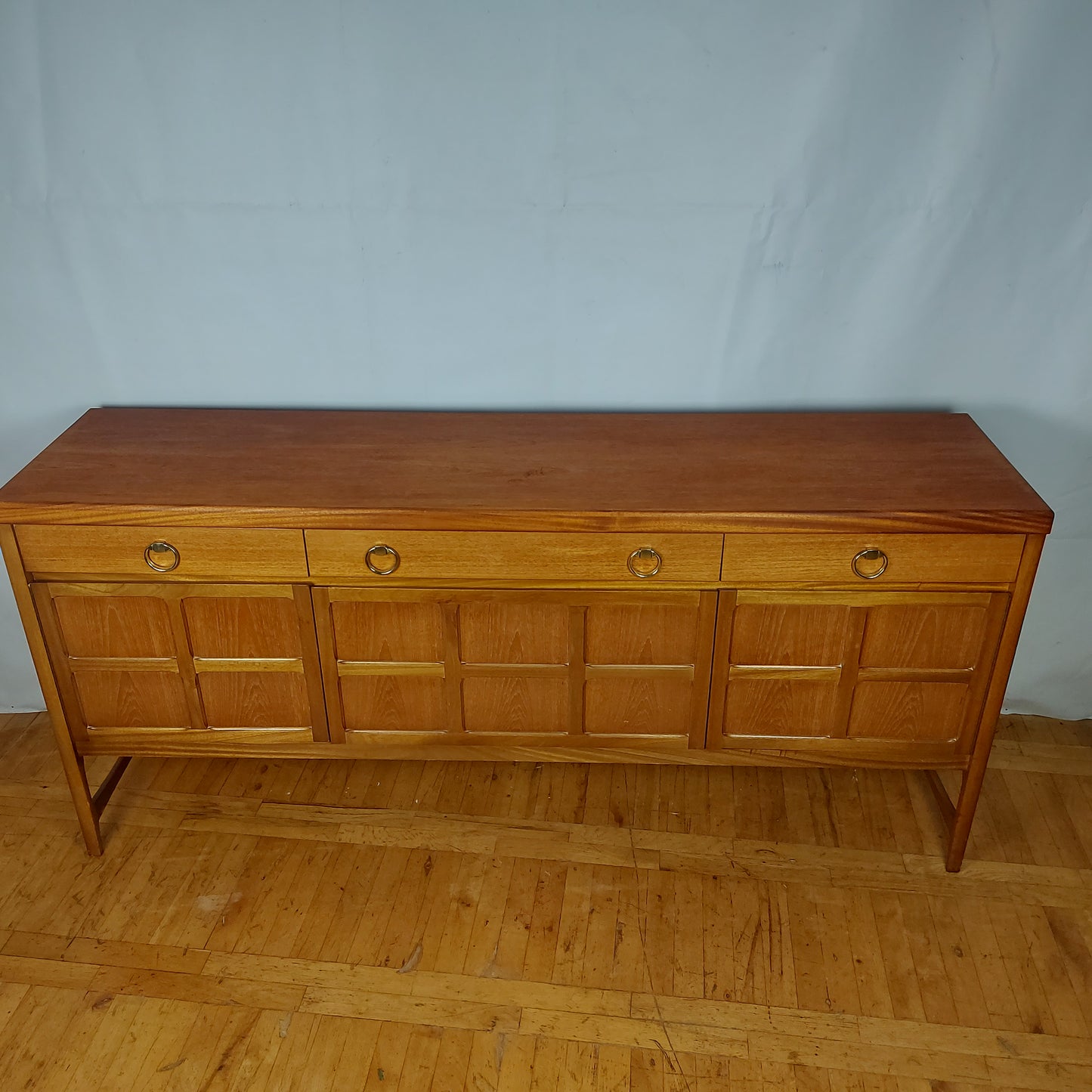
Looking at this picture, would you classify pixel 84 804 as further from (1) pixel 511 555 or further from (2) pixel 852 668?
(2) pixel 852 668

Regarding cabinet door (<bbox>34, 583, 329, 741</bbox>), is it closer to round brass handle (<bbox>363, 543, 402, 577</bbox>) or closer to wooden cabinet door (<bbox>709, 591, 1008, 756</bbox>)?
round brass handle (<bbox>363, 543, 402, 577</bbox>)

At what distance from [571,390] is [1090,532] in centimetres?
116

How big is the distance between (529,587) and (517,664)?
17 cm

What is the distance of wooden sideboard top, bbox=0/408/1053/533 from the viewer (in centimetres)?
149

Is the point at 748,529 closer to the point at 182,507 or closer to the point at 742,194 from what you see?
the point at 742,194

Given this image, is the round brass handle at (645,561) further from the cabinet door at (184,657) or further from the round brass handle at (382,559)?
the cabinet door at (184,657)

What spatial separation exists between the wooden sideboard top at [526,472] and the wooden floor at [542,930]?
0.74 meters

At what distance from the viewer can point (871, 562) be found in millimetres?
1513

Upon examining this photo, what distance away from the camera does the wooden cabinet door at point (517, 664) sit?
160cm

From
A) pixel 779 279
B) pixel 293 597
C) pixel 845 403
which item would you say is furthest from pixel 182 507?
pixel 845 403

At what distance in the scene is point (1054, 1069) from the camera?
1.47 meters

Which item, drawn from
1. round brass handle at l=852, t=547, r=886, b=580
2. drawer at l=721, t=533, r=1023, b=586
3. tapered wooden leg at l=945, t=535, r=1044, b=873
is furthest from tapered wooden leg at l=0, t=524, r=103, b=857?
tapered wooden leg at l=945, t=535, r=1044, b=873

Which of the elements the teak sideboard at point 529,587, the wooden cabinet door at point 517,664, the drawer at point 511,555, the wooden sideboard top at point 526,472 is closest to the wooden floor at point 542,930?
the teak sideboard at point 529,587

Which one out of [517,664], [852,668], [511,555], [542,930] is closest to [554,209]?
[511,555]
